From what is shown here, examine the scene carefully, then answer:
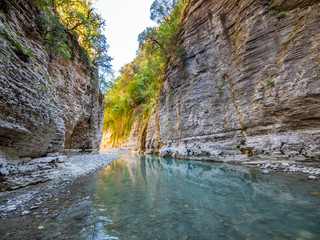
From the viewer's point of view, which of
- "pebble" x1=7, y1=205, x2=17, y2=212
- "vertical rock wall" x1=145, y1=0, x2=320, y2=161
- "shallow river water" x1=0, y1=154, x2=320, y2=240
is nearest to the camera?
"shallow river water" x1=0, y1=154, x2=320, y2=240

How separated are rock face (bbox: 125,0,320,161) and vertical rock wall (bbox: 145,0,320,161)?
0.09ft

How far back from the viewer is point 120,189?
412 centimetres

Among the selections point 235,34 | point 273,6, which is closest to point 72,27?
point 235,34

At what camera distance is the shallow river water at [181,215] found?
78.3 inches

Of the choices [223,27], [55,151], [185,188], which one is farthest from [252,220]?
[223,27]

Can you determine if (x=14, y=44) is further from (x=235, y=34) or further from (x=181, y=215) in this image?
(x=235, y=34)

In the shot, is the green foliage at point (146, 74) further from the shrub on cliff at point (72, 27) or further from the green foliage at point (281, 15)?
the green foliage at point (281, 15)

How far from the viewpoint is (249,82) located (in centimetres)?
751

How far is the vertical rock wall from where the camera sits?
5.57 m

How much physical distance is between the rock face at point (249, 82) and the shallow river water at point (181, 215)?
309 cm

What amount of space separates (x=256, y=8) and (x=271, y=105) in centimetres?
532

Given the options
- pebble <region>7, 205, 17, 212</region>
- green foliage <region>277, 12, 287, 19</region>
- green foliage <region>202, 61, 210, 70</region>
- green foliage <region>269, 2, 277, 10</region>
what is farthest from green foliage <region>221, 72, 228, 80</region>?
pebble <region>7, 205, 17, 212</region>

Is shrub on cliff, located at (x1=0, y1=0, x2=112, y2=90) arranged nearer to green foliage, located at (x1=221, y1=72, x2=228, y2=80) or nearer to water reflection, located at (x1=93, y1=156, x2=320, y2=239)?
water reflection, located at (x1=93, y1=156, x2=320, y2=239)

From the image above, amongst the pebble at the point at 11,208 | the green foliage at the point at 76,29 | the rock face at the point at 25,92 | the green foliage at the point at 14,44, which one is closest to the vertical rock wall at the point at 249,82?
the green foliage at the point at 76,29
